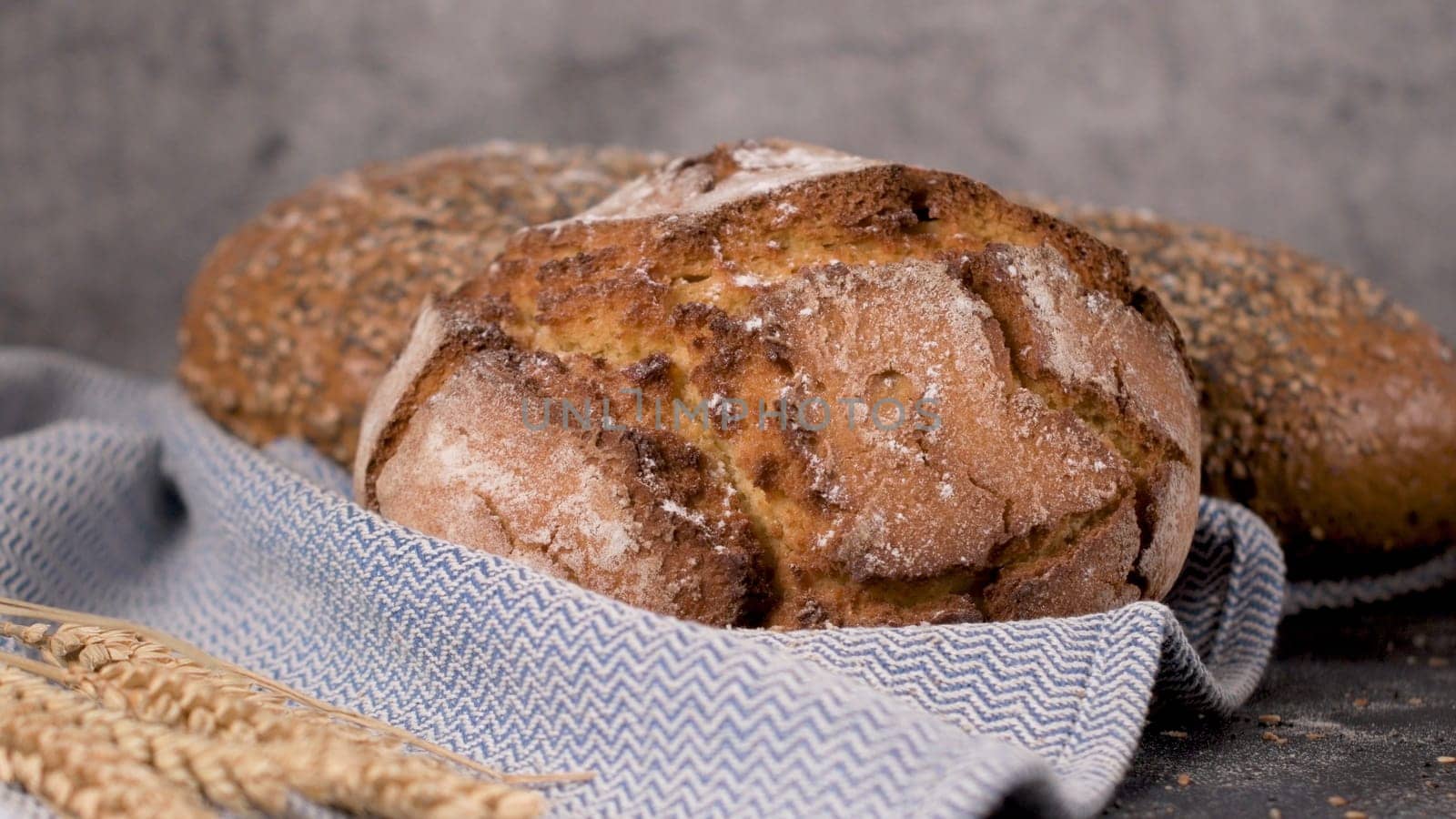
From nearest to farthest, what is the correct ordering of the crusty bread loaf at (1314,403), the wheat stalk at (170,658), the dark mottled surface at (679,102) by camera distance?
the wheat stalk at (170,658)
the crusty bread loaf at (1314,403)
the dark mottled surface at (679,102)

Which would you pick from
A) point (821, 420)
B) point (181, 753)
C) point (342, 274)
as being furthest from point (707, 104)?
point (181, 753)

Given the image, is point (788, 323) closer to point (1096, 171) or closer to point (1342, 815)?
point (1342, 815)

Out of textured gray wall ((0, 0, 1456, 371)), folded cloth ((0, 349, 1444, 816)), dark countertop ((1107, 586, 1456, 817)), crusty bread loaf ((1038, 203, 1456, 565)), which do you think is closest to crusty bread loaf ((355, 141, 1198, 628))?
folded cloth ((0, 349, 1444, 816))

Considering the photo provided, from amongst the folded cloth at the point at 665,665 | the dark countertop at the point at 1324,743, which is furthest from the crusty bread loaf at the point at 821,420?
the dark countertop at the point at 1324,743

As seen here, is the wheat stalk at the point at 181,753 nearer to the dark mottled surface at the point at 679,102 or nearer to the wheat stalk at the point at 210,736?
the wheat stalk at the point at 210,736

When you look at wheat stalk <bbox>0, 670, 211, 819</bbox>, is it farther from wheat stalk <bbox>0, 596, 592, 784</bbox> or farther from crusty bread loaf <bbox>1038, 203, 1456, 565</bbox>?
crusty bread loaf <bbox>1038, 203, 1456, 565</bbox>

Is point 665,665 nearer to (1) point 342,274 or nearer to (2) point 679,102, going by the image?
(1) point 342,274

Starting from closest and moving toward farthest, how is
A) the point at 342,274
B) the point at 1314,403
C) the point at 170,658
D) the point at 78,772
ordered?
the point at 78,772 < the point at 170,658 < the point at 1314,403 < the point at 342,274
